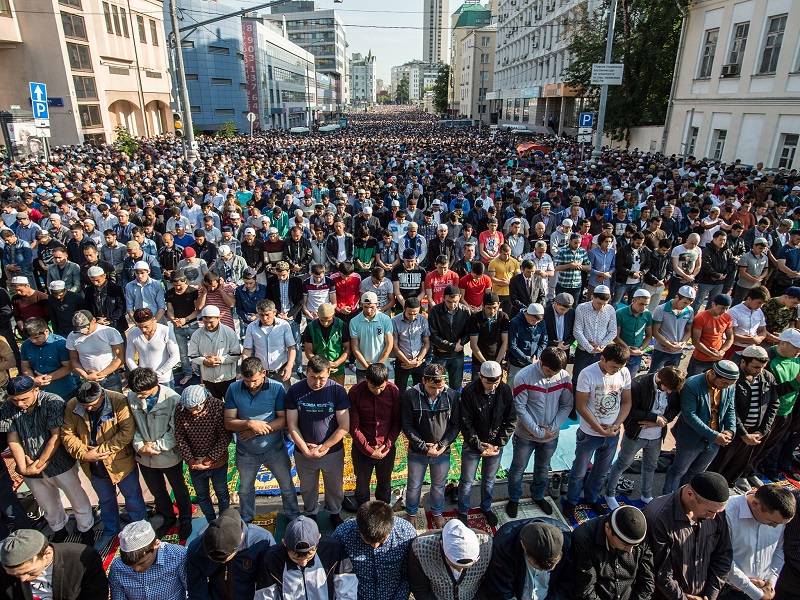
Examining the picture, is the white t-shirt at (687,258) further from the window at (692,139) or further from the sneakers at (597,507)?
the window at (692,139)

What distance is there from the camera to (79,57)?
31922mm

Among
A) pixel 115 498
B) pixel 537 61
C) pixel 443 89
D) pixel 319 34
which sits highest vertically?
pixel 319 34

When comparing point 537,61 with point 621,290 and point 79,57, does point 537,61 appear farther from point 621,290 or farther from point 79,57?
point 621,290

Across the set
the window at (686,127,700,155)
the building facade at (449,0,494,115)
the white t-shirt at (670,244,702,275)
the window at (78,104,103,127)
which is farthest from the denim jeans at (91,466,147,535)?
the building facade at (449,0,494,115)

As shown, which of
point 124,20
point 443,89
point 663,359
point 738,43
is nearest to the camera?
point 663,359

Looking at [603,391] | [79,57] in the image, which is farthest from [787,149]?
[79,57]

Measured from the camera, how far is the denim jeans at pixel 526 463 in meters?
4.40

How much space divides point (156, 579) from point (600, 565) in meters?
2.76

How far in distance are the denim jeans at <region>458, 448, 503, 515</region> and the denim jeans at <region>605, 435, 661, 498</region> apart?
1.13 meters

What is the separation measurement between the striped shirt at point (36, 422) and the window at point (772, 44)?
79.6 feet

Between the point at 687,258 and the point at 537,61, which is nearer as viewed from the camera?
the point at 687,258

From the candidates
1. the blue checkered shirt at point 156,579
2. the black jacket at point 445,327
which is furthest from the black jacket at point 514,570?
the black jacket at point 445,327

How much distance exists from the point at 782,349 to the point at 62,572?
6110mm

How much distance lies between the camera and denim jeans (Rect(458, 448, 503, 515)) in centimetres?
430
